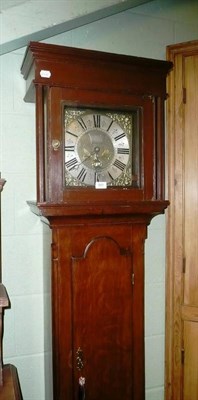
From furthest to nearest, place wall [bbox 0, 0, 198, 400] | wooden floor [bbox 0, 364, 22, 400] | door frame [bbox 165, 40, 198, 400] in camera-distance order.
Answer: door frame [bbox 165, 40, 198, 400] < wall [bbox 0, 0, 198, 400] < wooden floor [bbox 0, 364, 22, 400]

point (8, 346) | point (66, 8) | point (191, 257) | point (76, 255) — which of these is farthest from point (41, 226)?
point (66, 8)

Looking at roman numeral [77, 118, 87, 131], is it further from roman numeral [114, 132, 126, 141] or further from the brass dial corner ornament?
roman numeral [114, 132, 126, 141]

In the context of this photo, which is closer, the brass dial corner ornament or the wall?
the brass dial corner ornament

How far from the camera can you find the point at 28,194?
1.50 m

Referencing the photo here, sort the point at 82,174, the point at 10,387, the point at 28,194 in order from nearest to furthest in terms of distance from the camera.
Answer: the point at 10,387 → the point at 82,174 → the point at 28,194

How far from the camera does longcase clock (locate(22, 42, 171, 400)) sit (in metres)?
1.20

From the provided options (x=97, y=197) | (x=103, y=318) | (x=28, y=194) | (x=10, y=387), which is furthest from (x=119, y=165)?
(x=10, y=387)

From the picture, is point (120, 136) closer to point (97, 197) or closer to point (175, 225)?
point (97, 197)

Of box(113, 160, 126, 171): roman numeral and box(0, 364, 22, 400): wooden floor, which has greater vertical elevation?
box(113, 160, 126, 171): roman numeral

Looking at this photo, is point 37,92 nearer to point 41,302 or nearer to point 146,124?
point 146,124

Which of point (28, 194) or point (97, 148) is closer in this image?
point (97, 148)

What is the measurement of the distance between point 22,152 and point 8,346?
831 mm

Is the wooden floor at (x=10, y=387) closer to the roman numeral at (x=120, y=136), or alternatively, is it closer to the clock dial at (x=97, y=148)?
the clock dial at (x=97, y=148)

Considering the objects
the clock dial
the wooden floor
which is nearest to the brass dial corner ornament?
the clock dial
